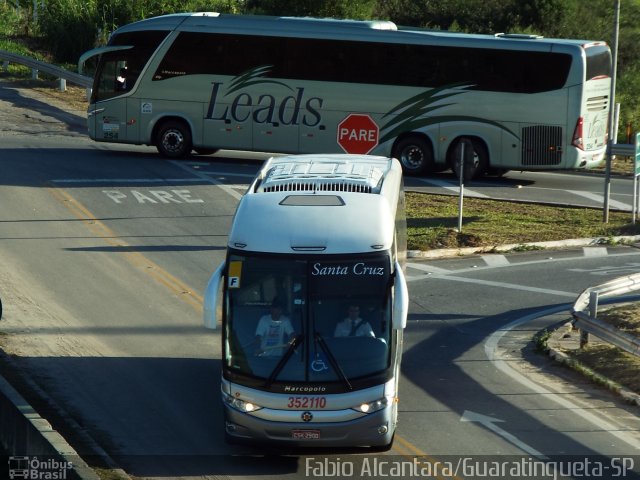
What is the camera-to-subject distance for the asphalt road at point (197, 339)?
1130 cm

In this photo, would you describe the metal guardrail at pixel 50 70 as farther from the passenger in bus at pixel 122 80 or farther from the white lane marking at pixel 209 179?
the white lane marking at pixel 209 179

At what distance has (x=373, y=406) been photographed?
1059 cm

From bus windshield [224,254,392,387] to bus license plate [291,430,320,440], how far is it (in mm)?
508

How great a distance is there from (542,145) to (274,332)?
19450 mm

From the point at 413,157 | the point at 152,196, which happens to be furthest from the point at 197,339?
the point at 413,157

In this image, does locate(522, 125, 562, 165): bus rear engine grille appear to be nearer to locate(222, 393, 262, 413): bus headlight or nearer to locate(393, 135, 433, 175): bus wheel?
locate(393, 135, 433, 175): bus wheel

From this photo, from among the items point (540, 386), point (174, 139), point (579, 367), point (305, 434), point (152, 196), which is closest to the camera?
point (305, 434)

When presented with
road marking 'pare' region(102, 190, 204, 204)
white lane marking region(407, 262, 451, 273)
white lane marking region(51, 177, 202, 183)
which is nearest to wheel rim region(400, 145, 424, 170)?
white lane marking region(51, 177, 202, 183)

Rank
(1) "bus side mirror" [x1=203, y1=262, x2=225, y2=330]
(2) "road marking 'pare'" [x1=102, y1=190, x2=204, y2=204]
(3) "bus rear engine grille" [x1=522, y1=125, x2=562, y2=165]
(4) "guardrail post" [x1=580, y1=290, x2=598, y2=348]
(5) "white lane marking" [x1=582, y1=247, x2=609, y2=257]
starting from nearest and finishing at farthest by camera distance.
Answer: (1) "bus side mirror" [x1=203, y1=262, x2=225, y2=330] → (4) "guardrail post" [x1=580, y1=290, x2=598, y2=348] → (5) "white lane marking" [x1=582, y1=247, x2=609, y2=257] → (2) "road marking 'pare'" [x1=102, y1=190, x2=204, y2=204] → (3) "bus rear engine grille" [x1=522, y1=125, x2=562, y2=165]

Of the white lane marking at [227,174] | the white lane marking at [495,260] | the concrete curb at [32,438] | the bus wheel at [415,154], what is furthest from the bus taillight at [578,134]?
the concrete curb at [32,438]

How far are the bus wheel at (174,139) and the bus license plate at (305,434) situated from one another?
21.1 m

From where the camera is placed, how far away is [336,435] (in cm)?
1050

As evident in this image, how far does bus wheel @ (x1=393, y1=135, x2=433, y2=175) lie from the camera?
97.7ft

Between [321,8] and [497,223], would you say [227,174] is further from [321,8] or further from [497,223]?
[321,8]
